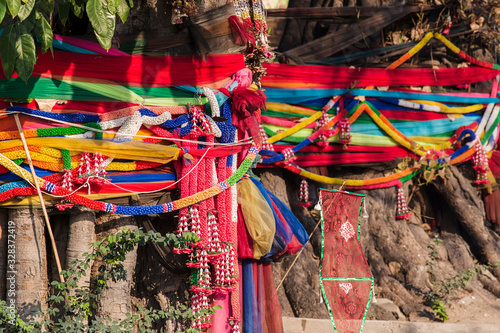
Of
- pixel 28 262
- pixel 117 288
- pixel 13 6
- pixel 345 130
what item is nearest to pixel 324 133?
pixel 345 130

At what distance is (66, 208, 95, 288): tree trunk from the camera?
4.54m

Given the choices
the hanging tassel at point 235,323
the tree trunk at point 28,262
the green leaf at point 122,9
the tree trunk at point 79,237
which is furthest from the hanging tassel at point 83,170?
the hanging tassel at point 235,323

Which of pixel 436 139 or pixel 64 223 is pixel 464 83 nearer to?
pixel 436 139

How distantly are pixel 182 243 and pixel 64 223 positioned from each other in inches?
34.7

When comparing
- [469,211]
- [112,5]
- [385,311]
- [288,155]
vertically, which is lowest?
[385,311]

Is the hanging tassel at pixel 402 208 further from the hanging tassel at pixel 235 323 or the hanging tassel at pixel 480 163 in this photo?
the hanging tassel at pixel 235 323

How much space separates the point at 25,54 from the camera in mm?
3746

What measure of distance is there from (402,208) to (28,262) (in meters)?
4.83

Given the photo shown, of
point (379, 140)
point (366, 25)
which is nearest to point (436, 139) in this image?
point (379, 140)

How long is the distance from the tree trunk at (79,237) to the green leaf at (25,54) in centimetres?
115

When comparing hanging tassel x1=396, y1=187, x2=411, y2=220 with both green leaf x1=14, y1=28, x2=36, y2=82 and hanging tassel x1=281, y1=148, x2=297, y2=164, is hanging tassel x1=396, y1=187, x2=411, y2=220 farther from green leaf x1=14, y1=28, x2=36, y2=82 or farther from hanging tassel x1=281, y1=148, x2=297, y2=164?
green leaf x1=14, y1=28, x2=36, y2=82

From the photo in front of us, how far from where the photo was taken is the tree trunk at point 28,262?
438 cm

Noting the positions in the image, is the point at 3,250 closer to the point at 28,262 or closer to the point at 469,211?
the point at 28,262

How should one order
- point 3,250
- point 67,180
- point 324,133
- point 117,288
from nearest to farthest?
point 67,180, point 3,250, point 117,288, point 324,133
